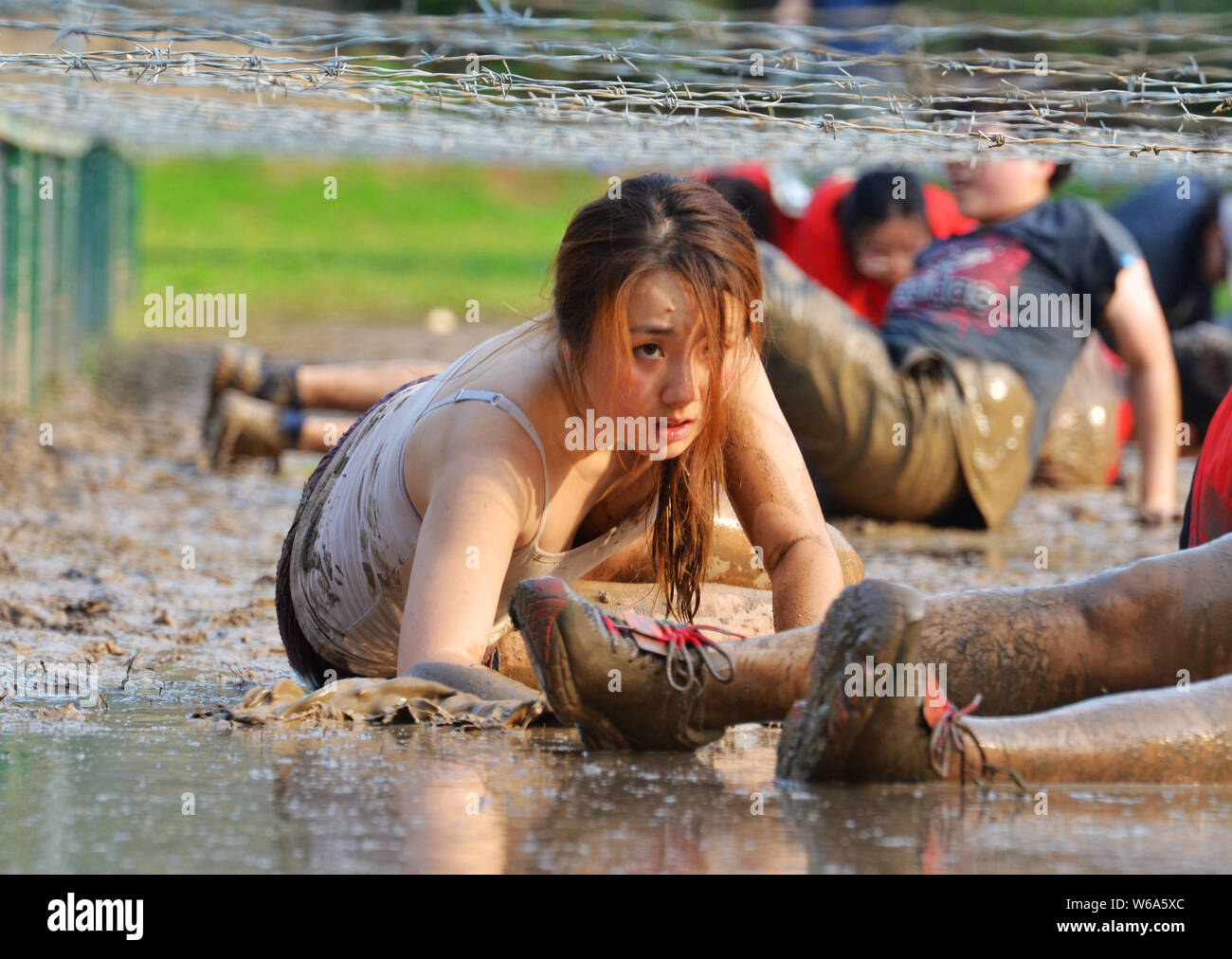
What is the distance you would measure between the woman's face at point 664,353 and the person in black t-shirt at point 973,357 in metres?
3.11

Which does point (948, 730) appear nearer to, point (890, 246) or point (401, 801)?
point (401, 801)

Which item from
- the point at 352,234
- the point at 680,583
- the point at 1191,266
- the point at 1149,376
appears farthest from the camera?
the point at 352,234

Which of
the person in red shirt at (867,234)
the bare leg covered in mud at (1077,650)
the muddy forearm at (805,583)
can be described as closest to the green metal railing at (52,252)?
the person in red shirt at (867,234)

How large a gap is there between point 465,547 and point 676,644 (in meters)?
0.39

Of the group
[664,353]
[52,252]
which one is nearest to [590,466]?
[664,353]

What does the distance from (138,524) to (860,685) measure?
3.85m

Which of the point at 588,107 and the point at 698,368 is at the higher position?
the point at 588,107

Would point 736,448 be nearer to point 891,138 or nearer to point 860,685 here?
point 860,685

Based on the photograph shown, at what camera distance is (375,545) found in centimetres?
296

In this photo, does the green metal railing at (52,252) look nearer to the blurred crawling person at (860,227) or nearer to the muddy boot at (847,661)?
the blurred crawling person at (860,227)

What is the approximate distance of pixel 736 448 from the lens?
9.70 feet

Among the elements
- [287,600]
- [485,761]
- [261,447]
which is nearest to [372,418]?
[287,600]

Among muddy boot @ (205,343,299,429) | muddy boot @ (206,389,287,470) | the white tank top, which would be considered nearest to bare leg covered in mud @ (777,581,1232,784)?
the white tank top
